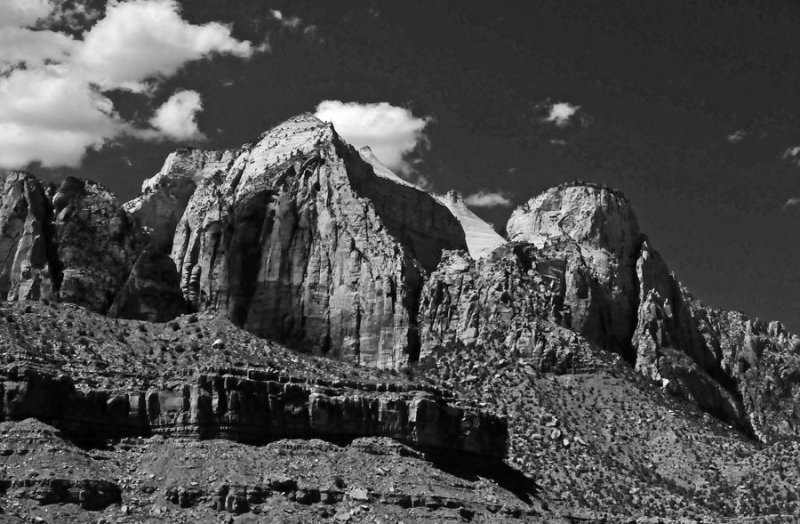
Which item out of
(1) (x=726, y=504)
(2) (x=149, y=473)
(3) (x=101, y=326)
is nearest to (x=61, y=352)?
(3) (x=101, y=326)

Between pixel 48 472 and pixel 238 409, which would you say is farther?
pixel 238 409

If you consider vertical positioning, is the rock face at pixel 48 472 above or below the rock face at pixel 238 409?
below

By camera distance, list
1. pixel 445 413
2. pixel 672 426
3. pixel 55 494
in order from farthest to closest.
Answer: pixel 672 426 → pixel 445 413 → pixel 55 494

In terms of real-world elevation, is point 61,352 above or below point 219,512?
above

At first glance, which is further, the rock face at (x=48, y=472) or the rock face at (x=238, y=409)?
the rock face at (x=238, y=409)

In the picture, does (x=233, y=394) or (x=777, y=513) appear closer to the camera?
(x=233, y=394)

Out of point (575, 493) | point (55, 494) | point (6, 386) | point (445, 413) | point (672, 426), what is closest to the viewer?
point (55, 494)

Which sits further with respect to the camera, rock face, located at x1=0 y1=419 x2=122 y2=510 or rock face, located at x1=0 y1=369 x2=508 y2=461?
rock face, located at x1=0 y1=369 x2=508 y2=461

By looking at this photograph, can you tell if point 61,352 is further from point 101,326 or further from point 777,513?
point 777,513

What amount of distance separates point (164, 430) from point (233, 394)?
18.8 feet

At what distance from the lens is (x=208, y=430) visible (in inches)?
5753

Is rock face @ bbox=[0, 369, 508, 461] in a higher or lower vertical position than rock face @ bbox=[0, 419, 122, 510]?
higher

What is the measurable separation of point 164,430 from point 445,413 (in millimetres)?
25235

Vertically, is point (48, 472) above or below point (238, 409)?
below
